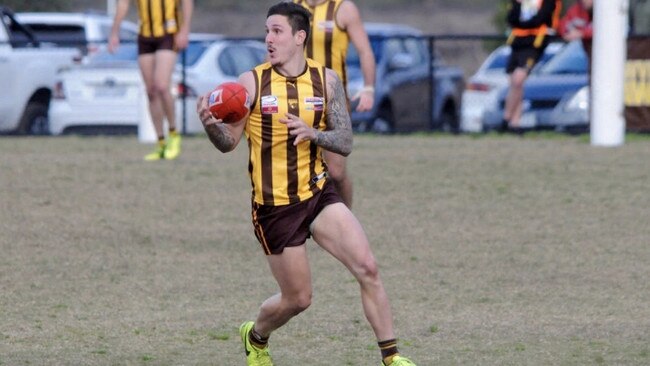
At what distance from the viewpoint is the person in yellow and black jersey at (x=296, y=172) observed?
275 inches

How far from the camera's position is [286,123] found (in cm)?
686

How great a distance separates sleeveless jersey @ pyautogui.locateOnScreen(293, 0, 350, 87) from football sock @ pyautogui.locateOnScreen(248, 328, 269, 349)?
145 inches

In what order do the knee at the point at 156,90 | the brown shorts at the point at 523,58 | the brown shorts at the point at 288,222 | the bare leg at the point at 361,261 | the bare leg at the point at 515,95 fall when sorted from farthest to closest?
the brown shorts at the point at 523,58 → the bare leg at the point at 515,95 → the knee at the point at 156,90 → the brown shorts at the point at 288,222 → the bare leg at the point at 361,261

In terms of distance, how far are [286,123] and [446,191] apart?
731 cm

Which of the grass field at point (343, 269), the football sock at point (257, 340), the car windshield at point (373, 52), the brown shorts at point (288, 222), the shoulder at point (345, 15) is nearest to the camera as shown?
the brown shorts at point (288, 222)

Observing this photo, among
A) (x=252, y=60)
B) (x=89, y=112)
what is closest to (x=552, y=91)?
(x=252, y=60)

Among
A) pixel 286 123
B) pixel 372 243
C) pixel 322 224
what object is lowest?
pixel 372 243

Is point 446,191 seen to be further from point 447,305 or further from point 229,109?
point 229,109

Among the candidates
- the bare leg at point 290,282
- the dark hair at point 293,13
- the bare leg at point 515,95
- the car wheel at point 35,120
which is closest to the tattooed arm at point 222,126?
the dark hair at point 293,13

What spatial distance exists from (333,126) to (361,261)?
0.67 m

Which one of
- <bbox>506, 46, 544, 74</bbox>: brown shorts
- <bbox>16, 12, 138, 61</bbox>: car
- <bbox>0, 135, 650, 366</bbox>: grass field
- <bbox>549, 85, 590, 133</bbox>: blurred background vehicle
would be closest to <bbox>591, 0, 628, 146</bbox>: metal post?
<bbox>0, 135, 650, 366</bbox>: grass field

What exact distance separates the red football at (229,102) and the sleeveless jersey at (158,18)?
319 inches

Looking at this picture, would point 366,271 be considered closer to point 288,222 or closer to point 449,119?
point 288,222

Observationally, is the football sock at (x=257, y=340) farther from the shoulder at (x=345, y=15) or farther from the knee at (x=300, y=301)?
the shoulder at (x=345, y=15)
